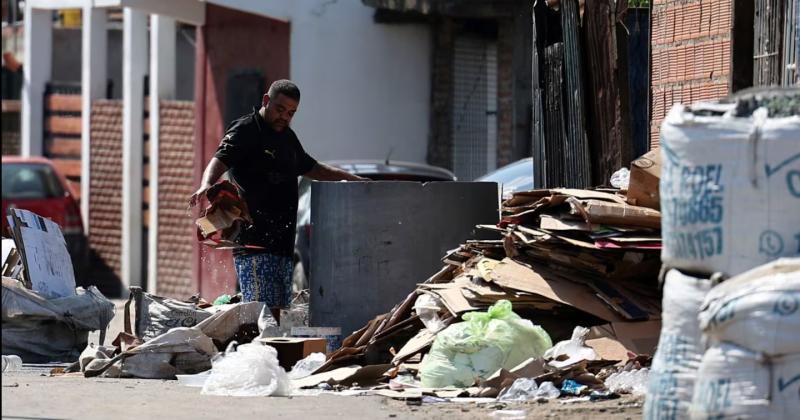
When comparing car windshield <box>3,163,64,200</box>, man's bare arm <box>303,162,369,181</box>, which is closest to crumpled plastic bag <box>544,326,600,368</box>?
man's bare arm <box>303,162,369,181</box>

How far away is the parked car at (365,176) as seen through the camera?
14.2 m

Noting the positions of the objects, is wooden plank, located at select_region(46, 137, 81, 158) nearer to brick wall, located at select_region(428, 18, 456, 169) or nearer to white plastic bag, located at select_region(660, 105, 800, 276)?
brick wall, located at select_region(428, 18, 456, 169)

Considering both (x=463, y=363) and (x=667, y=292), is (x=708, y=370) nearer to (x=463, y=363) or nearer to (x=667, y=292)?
(x=667, y=292)

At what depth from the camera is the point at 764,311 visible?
16.1 ft

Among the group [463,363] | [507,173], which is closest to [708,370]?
[463,363]

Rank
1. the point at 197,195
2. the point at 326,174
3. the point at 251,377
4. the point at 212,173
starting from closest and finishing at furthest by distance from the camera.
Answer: the point at 251,377 < the point at 197,195 < the point at 212,173 < the point at 326,174

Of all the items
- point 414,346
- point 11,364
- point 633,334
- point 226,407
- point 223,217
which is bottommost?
point 11,364

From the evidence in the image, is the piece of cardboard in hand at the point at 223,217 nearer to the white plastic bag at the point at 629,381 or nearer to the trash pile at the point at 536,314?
the trash pile at the point at 536,314

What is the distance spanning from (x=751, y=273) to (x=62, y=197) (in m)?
15.8

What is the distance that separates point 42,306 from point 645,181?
3880 millimetres

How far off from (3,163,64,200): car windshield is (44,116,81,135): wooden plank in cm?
258

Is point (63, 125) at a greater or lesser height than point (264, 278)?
greater

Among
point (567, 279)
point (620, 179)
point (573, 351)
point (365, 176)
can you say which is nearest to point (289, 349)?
point (567, 279)

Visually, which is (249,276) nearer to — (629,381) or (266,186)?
(266,186)
